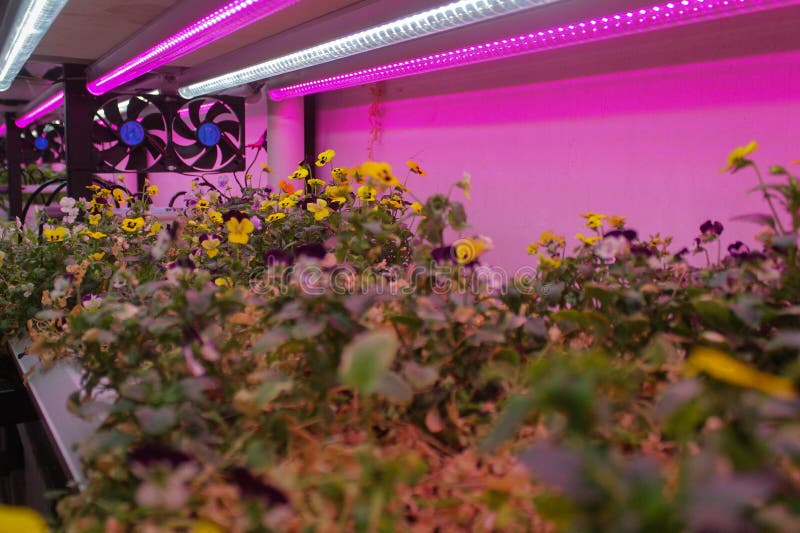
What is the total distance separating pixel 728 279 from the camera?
→ 1.11 metres

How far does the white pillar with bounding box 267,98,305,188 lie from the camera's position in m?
4.84

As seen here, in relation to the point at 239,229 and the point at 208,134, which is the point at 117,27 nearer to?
the point at 208,134

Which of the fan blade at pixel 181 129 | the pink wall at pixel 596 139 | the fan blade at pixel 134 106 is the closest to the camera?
the pink wall at pixel 596 139

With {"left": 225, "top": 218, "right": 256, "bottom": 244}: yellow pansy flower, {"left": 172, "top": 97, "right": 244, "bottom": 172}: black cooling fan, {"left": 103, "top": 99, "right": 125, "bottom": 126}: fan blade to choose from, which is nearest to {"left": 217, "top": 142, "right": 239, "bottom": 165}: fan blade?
{"left": 172, "top": 97, "right": 244, "bottom": 172}: black cooling fan

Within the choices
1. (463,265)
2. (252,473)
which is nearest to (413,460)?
(252,473)

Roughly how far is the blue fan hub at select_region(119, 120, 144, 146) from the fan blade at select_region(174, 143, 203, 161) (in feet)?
0.69

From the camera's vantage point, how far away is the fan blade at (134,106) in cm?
395

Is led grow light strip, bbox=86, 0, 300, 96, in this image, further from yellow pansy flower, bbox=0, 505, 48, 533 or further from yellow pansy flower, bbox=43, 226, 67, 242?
yellow pansy flower, bbox=0, 505, 48, 533

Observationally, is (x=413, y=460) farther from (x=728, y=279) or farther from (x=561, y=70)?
(x=561, y=70)

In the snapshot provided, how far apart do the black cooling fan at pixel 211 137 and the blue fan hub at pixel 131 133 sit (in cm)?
20

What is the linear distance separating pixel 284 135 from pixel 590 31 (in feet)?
9.89

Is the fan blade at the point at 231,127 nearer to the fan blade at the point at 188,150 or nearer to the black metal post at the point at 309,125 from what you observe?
the fan blade at the point at 188,150

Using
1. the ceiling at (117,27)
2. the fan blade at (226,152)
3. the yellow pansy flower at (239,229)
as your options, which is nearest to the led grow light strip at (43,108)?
the ceiling at (117,27)

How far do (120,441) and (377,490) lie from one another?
41 centimetres
